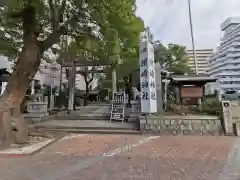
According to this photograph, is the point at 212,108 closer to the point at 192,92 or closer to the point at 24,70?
the point at 192,92

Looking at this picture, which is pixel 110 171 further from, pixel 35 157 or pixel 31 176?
pixel 35 157

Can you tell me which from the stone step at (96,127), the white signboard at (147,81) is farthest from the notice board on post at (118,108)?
the white signboard at (147,81)

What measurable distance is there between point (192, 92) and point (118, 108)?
7.48 m

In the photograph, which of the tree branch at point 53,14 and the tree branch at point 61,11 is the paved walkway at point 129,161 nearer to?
the tree branch at point 53,14

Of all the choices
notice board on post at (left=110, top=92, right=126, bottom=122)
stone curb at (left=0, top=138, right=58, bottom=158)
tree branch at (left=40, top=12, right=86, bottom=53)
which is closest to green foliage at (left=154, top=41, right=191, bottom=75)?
notice board on post at (left=110, top=92, right=126, bottom=122)

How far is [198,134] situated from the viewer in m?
11.1

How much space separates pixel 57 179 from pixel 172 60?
2770 centimetres

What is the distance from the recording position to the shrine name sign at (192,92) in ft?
63.3

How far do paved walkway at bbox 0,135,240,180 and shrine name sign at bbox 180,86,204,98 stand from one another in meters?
10.1

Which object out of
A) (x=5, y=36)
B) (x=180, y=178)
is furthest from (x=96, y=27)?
(x=180, y=178)

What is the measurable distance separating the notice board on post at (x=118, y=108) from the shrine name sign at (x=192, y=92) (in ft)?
21.9

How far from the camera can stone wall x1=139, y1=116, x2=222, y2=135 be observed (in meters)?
11.1

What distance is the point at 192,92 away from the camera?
19375mm

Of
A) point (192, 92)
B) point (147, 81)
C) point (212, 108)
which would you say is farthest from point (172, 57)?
point (147, 81)
